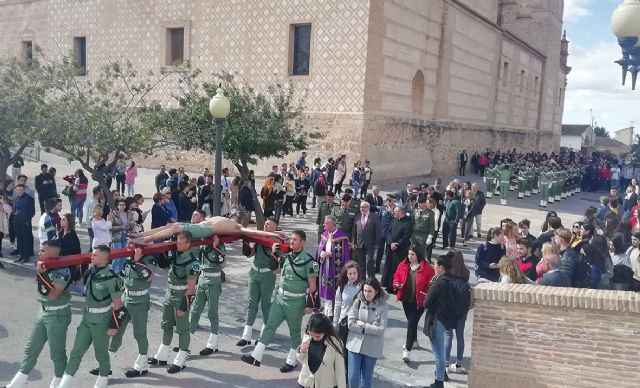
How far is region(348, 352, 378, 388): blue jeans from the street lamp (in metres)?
5.28

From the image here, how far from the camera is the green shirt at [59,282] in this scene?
6.39 metres

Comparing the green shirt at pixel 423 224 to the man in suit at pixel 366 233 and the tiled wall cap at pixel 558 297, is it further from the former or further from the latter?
the tiled wall cap at pixel 558 297

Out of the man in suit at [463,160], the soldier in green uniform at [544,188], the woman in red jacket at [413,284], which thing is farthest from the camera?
the man in suit at [463,160]

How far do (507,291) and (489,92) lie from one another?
2967 centimetres

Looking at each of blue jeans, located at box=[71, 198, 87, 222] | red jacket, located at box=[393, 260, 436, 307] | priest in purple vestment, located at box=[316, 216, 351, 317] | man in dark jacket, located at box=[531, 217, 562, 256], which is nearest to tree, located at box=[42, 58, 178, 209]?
blue jeans, located at box=[71, 198, 87, 222]

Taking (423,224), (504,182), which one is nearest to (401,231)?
(423,224)

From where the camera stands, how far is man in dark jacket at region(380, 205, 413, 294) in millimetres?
10570

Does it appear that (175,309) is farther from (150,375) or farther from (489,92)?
(489,92)

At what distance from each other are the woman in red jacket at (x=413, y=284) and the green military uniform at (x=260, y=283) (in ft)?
5.75

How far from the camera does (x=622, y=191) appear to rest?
27.1 metres

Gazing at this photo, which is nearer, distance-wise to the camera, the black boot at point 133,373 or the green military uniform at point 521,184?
the black boot at point 133,373

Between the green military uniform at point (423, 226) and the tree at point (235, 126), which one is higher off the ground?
the tree at point (235, 126)

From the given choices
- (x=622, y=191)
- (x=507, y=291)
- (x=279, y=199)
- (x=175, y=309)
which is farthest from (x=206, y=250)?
(x=622, y=191)

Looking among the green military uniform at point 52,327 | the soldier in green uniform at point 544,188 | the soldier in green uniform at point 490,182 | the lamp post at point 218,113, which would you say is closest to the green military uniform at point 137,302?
the green military uniform at point 52,327
